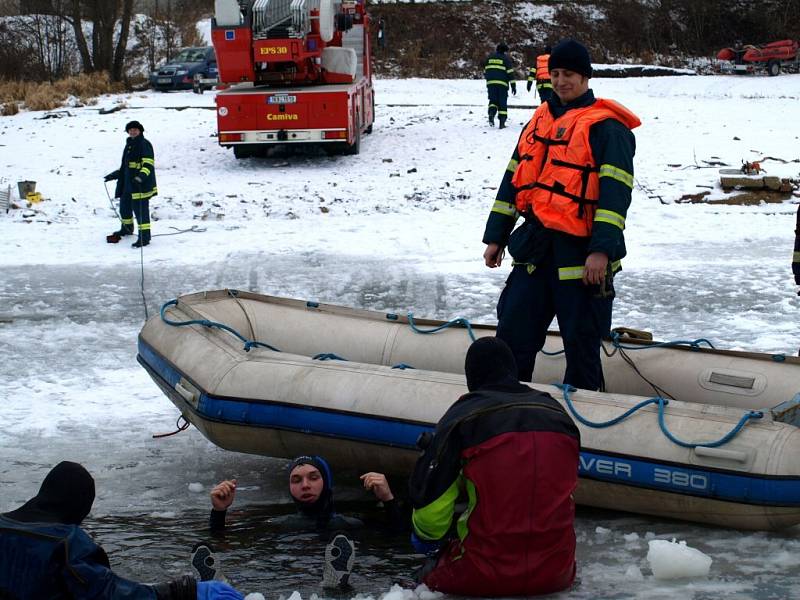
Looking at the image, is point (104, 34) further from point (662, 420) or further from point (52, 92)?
point (662, 420)

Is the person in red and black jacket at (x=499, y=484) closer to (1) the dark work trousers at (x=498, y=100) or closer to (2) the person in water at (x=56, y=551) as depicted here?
(2) the person in water at (x=56, y=551)

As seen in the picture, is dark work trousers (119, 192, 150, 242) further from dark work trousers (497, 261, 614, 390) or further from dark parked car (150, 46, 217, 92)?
dark parked car (150, 46, 217, 92)

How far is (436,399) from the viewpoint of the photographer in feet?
14.6

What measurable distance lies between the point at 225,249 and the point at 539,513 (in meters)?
7.10

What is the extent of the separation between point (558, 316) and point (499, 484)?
62.7 inches

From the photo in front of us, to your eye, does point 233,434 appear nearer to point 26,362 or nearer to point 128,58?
point 26,362

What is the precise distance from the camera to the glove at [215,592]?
3.28 meters

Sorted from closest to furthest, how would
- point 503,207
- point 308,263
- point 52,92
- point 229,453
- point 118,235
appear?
point 503,207 → point 229,453 → point 308,263 → point 118,235 → point 52,92

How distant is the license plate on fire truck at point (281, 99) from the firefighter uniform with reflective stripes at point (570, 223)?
9.59 m

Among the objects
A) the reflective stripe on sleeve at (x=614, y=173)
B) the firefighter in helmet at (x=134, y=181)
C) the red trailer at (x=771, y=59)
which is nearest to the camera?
the reflective stripe on sleeve at (x=614, y=173)

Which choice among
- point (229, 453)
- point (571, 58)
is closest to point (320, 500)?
point (229, 453)

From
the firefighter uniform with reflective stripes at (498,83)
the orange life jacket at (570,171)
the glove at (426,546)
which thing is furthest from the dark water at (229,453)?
the firefighter uniform with reflective stripes at (498,83)

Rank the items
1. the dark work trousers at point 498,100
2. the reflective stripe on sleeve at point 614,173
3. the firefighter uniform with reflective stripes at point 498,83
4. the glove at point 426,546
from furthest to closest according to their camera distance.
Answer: the dark work trousers at point 498,100, the firefighter uniform with reflective stripes at point 498,83, the reflective stripe on sleeve at point 614,173, the glove at point 426,546

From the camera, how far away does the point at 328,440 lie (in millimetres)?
4582
